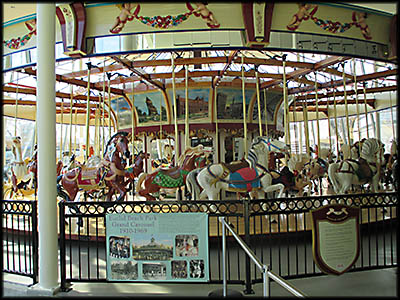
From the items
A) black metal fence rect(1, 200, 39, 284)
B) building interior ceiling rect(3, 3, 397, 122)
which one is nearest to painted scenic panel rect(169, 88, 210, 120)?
building interior ceiling rect(3, 3, 397, 122)

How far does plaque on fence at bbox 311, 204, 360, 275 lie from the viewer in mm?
3955

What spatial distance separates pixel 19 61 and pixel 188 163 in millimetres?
3597

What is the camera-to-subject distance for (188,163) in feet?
23.4

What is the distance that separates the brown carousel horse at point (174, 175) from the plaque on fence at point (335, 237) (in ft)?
11.4

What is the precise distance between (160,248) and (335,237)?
6.83ft

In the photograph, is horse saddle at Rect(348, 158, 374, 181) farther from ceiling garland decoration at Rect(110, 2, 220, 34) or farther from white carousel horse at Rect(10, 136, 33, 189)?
white carousel horse at Rect(10, 136, 33, 189)

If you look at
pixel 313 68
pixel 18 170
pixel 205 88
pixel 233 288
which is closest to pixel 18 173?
pixel 18 170

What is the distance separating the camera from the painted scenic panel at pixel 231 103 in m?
9.66

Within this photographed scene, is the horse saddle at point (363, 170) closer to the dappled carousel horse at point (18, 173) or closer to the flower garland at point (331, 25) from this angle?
the flower garland at point (331, 25)

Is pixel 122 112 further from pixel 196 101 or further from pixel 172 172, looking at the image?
pixel 172 172

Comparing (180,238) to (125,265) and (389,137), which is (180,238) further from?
(389,137)

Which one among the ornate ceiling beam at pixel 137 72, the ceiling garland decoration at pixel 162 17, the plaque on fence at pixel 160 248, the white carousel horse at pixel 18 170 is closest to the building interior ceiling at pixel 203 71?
the ornate ceiling beam at pixel 137 72

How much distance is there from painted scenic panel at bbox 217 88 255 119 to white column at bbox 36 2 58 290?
6.39 m

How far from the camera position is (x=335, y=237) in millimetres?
4020
